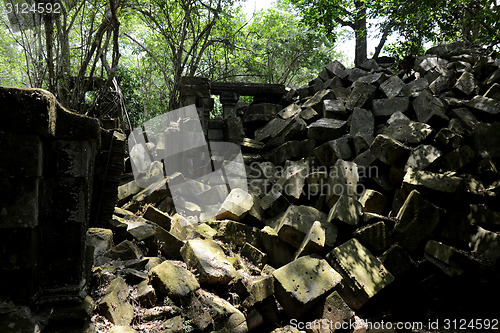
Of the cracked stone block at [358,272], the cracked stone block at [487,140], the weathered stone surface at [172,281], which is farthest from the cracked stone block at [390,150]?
the weathered stone surface at [172,281]

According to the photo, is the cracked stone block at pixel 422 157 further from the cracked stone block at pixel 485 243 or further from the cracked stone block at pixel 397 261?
the cracked stone block at pixel 397 261

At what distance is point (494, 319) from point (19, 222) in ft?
15.7

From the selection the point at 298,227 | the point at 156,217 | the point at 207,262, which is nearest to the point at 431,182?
the point at 298,227

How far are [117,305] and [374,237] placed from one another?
317cm

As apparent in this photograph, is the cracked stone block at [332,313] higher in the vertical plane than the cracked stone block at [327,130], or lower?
lower

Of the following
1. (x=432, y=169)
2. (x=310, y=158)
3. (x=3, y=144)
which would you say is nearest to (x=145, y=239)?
(x=3, y=144)

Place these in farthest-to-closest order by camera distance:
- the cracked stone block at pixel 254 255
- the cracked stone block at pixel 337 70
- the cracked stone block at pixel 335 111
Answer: the cracked stone block at pixel 337 70
the cracked stone block at pixel 335 111
the cracked stone block at pixel 254 255

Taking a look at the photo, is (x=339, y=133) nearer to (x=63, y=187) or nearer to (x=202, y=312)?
(x=202, y=312)

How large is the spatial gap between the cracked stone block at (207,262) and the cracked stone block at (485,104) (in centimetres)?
496

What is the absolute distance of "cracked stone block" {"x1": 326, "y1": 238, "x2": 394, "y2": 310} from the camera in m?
3.80

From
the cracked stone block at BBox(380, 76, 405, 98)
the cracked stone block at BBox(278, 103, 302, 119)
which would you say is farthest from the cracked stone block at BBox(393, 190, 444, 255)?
the cracked stone block at BBox(278, 103, 302, 119)

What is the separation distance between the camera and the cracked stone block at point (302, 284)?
3.48 m

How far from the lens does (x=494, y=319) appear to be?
3779 mm

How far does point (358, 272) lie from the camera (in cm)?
391
